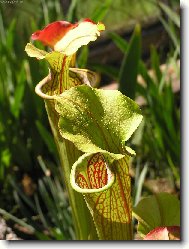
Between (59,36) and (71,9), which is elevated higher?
(71,9)

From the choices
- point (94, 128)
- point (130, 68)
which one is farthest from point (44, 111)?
point (94, 128)

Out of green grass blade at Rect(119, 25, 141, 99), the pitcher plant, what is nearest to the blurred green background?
green grass blade at Rect(119, 25, 141, 99)

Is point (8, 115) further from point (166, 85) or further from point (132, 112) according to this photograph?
point (132, 112)

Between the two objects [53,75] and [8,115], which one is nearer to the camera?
[53,75]

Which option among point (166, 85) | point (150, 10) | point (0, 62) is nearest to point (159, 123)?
point (166, 85)

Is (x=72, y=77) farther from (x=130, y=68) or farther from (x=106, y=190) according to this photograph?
(x=130, y=68)

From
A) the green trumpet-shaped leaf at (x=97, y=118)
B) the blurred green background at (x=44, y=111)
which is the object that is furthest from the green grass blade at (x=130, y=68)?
the green trumpet-shaped leaf at (x=97, y=118)
